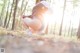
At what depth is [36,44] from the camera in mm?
1371

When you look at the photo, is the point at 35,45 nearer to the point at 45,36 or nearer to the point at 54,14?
the point at 45,36

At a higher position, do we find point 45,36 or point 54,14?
point 54,14

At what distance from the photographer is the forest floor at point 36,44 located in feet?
4.50

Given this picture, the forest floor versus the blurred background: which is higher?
the blurred background

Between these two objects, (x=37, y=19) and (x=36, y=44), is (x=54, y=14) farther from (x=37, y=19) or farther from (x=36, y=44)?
(x=36, y=44)

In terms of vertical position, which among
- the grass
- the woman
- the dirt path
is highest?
the woman

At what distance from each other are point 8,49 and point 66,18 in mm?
471

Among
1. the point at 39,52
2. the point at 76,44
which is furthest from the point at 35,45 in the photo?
the point at 76,44

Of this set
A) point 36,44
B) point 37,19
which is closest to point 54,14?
point 37,19

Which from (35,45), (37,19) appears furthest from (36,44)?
(37,19)

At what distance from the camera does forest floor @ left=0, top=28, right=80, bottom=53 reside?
1371mm

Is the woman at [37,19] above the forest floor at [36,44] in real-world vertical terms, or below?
above

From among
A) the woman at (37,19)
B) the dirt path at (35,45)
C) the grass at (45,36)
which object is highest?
the woman at (37,19)

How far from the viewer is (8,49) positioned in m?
1.37
